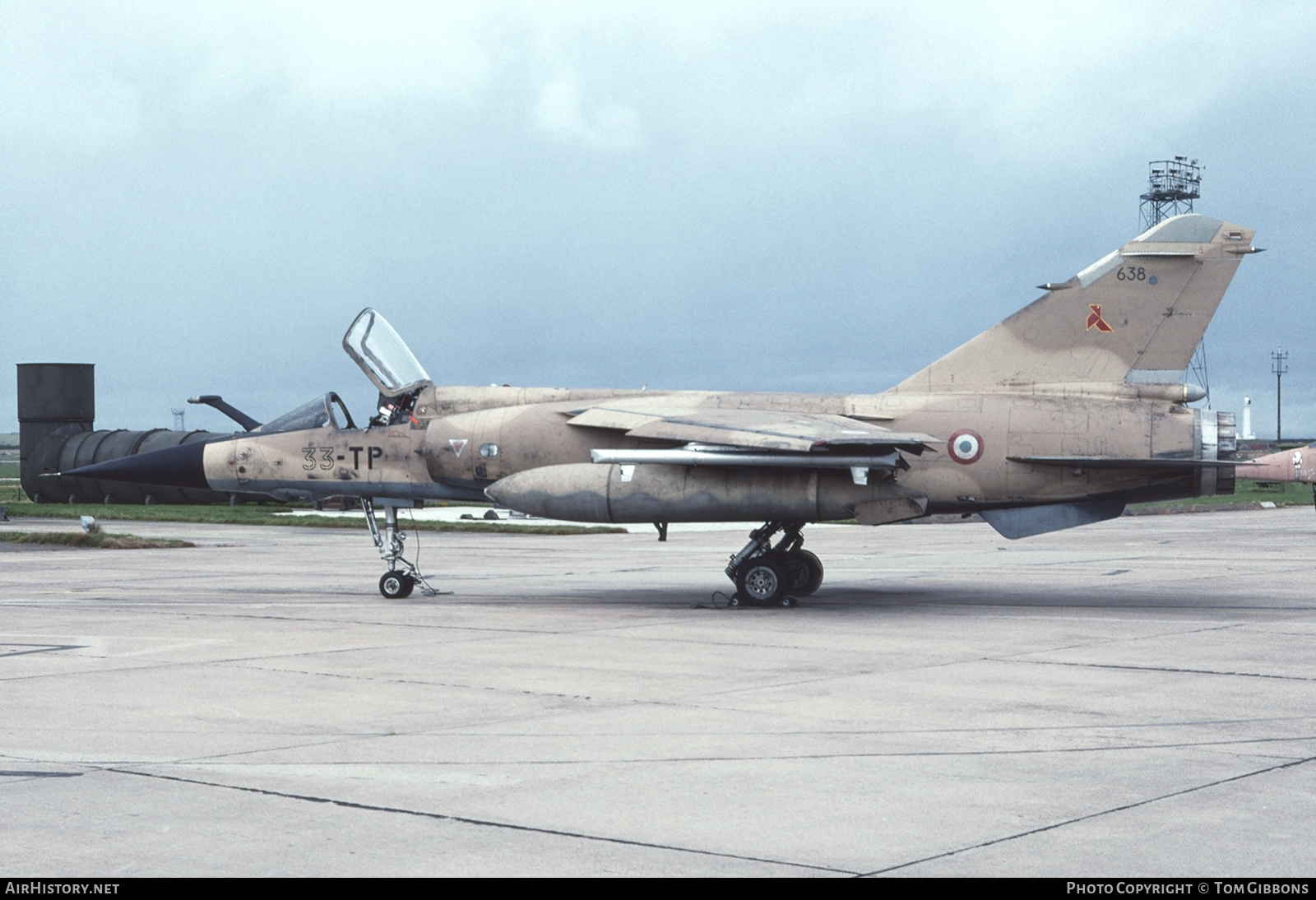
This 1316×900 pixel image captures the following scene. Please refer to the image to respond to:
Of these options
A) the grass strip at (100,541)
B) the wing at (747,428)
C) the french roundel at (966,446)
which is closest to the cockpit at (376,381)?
the wing at (747,428)

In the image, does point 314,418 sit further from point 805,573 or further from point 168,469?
point 805,573

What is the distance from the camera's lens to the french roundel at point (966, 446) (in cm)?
1662

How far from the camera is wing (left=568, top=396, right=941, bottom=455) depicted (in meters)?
15.4

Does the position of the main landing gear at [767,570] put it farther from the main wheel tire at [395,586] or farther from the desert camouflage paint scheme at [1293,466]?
the desert camouflage paint scheme at [1293,466]

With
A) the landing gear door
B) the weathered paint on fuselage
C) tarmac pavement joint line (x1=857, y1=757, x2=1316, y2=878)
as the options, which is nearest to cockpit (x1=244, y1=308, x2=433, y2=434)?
the landing gear door

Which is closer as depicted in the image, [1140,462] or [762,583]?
[1140,462]

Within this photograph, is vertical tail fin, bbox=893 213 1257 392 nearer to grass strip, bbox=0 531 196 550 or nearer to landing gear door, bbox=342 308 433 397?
landing gear door, bbox=342 308 433 397

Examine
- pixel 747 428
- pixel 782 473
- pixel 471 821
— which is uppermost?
pixel 747 428

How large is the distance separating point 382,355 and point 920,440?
7.43m

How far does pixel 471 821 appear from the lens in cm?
649

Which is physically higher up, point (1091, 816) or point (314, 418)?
point (314, 418)

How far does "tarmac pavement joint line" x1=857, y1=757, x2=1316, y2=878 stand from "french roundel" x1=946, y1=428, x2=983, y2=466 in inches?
350

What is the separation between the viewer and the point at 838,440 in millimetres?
15195

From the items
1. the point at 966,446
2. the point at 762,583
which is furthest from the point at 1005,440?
the point at 762,583
